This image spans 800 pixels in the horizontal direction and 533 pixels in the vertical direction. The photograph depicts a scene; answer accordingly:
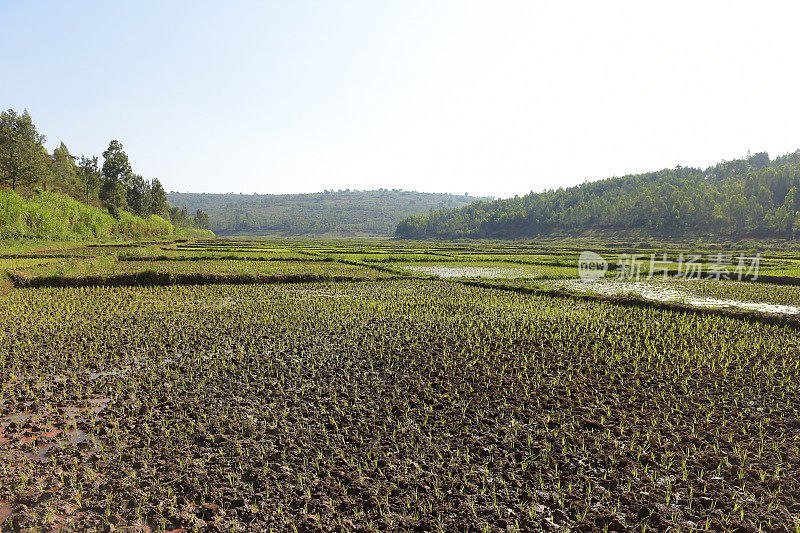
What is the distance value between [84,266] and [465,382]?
61.6 ft

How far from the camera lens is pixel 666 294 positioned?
659 inches

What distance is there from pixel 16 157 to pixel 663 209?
323ft

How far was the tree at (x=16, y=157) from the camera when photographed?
33906 mm

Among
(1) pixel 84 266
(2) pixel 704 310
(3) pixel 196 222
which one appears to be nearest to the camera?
(2) pixel 704 310

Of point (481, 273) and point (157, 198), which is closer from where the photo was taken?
point (481, 273)

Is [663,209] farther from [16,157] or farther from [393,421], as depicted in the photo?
[16,157]

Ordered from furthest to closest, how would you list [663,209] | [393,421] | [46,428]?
[663,209]
[393,421]
[46,428]

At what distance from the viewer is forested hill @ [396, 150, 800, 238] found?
227ft

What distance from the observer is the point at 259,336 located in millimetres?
9664

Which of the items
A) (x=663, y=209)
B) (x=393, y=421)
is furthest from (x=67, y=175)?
(x=663, y=209)

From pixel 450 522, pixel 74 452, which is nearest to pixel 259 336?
pixel 74 452

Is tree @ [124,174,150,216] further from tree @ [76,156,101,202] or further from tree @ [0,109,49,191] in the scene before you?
tree @ [0,109,49,191]

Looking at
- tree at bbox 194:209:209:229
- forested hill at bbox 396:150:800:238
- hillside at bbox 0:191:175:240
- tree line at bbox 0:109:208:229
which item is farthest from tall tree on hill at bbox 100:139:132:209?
forested hill at bbox 396:150:800:238

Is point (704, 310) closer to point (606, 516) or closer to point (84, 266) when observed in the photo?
point (606, 516)
